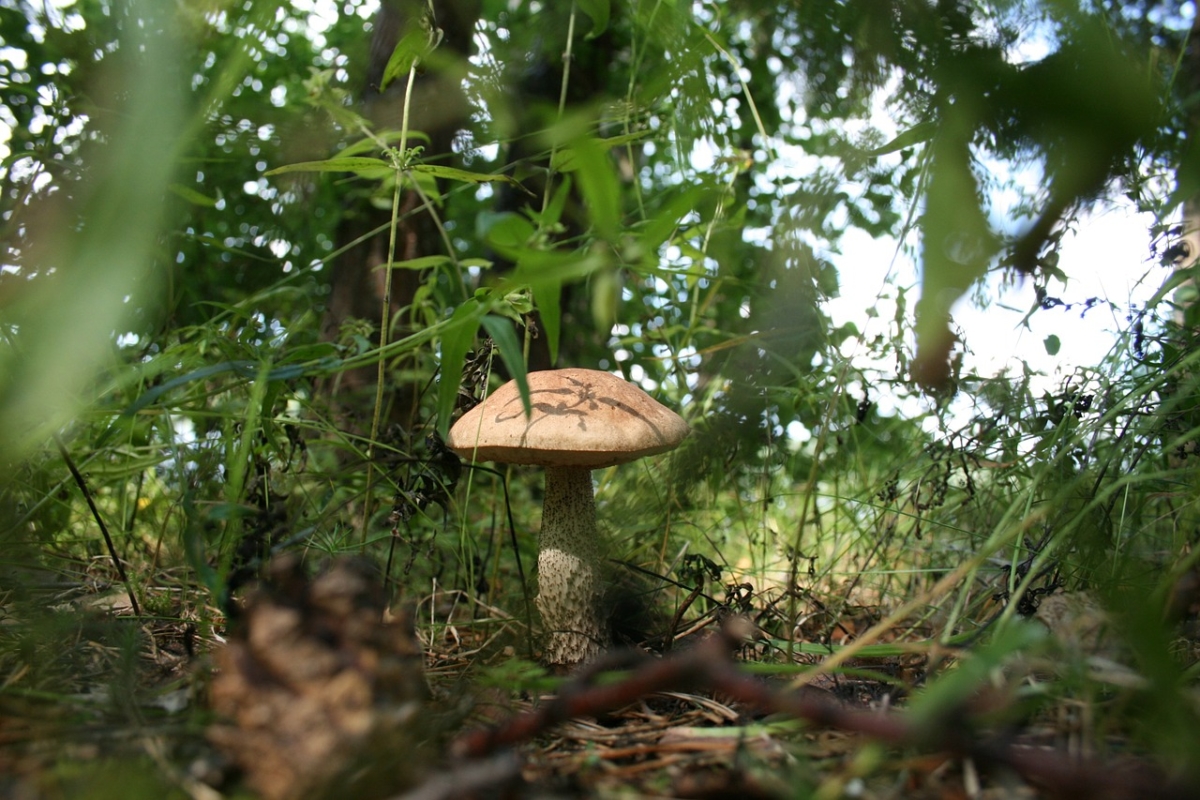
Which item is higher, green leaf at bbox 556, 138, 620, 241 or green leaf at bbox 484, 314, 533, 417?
green leaf at bbox 556, 138, 620, 241

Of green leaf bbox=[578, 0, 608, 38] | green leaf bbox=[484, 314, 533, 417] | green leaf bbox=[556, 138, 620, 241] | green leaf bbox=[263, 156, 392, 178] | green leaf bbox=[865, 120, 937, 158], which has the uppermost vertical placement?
green leaf bbox=[578, 0, 608, 38]

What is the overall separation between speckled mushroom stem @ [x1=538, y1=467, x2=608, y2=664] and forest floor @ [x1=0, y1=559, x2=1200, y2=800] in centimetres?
68

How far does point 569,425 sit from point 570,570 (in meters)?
0.54

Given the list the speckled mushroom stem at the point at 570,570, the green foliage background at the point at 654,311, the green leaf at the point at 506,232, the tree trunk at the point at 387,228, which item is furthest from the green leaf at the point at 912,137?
the tree trunk at the point at 387,228

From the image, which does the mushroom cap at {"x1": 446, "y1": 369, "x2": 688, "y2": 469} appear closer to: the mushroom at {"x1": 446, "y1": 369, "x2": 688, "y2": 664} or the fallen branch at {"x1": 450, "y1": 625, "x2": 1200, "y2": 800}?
the mushroom at {"x1": 446, "y1": 369, "x2": 688, "y2": 664}

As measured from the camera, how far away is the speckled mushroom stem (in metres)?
2.02

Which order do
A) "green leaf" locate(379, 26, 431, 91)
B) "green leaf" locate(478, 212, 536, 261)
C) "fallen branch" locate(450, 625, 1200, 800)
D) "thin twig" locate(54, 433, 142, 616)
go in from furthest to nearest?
"thin twig" locate(54, 433, 142, 616) < "green leaf" locate(379, 26, 431, 91) < "green leaf" locate(478, 212, 536, 261) < "fallen branch" locate(450, 625, 1200, 800)

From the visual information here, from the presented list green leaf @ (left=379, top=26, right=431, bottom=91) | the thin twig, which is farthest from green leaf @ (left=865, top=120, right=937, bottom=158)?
the thin twig

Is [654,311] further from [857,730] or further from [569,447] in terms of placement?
[857,730]

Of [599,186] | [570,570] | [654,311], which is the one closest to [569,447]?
[570,570]

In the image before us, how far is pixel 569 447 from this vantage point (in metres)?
1.71

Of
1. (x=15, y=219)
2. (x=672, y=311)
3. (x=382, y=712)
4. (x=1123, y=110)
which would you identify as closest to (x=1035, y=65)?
(x=1123, y=110)

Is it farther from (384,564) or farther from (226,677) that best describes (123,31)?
(384,564)

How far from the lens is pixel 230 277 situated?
595 centimetres
